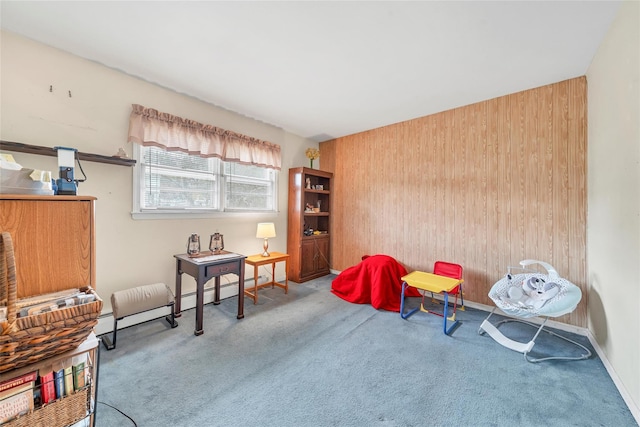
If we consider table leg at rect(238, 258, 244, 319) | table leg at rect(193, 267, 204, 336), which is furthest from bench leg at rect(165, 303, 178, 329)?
table leg at rect(238, 258, 244, 319)

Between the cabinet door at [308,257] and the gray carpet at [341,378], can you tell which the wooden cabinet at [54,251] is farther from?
the cabinet door at [308,257]

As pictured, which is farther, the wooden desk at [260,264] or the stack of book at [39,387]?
the wooden desk at [260,264]

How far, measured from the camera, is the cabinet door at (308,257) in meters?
4.25

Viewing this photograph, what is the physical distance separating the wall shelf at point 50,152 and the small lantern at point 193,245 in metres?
0.96

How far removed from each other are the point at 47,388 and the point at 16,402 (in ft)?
0.25

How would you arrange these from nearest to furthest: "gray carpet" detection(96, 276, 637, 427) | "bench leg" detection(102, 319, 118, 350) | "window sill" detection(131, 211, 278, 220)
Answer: "gray carpet" detection(96, 276, 637, 427) < "bench leg" detection(102, 319, 118, 350) < "window sill" detection(131, 211, 278, 220)

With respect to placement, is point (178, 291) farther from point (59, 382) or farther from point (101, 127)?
point (59, 382)

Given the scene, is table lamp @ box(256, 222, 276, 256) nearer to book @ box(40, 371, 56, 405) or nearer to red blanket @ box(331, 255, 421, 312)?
red blanket @ box(331, 255, 421, 312)

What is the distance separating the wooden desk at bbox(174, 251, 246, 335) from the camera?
8.12 feet

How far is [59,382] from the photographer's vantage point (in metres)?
0.98

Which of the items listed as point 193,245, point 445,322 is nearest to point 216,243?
point 193,245

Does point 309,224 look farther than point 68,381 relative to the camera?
Yes

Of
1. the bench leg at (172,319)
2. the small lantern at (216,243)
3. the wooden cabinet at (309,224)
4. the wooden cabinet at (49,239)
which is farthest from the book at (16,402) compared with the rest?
the wooden cabinet at (309,224)

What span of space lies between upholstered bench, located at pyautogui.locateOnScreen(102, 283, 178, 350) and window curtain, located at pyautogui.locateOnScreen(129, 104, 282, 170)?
1.51 metres
